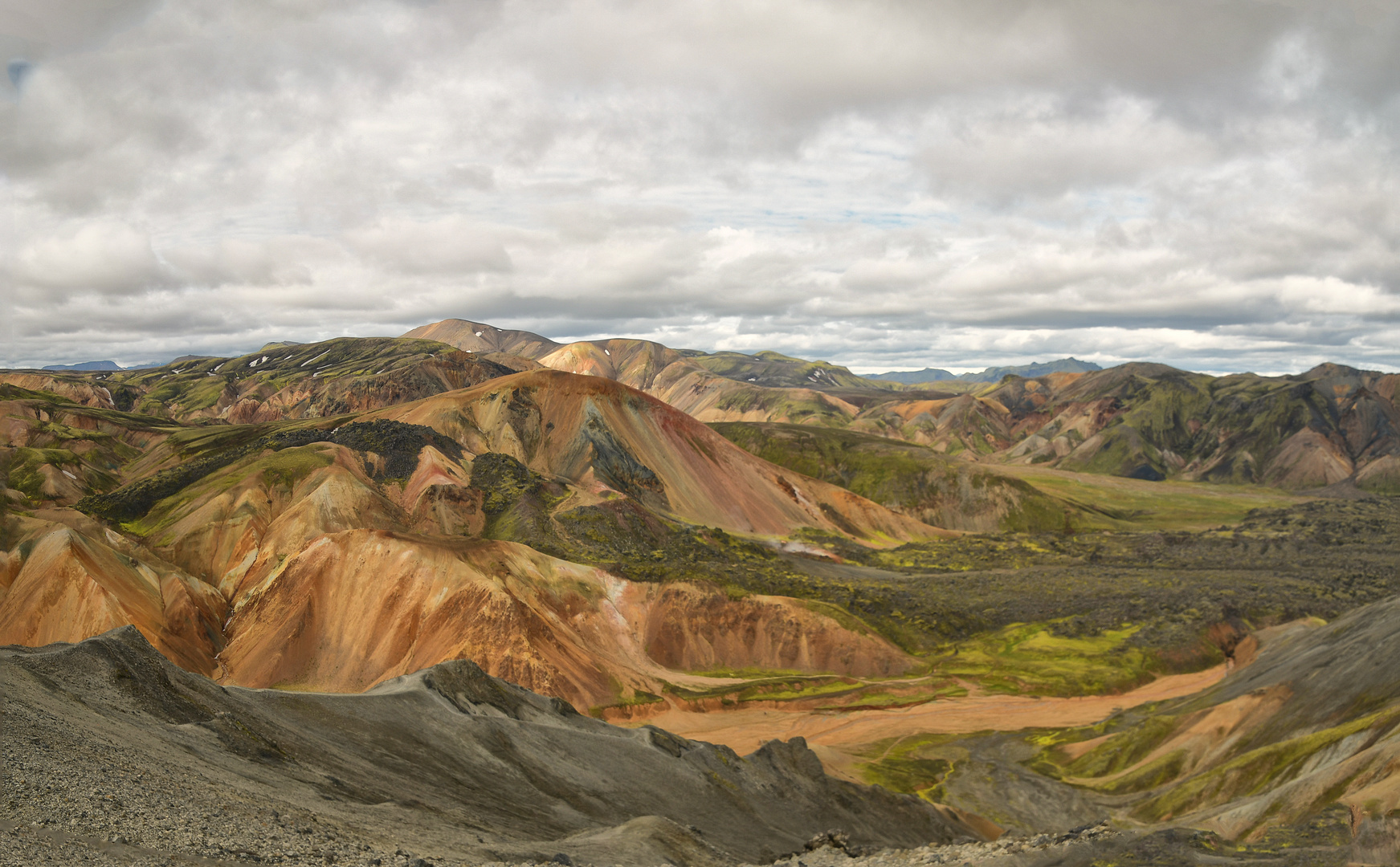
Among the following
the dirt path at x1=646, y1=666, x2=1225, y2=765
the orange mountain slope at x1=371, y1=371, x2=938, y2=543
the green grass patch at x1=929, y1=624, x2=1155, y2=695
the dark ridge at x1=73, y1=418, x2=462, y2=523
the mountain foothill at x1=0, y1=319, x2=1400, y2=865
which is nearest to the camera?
the mountain foothill at x1=0, y1=319, x2=1400, y2=865

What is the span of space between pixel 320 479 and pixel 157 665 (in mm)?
81380

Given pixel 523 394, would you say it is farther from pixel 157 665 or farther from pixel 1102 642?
pixel 157 665

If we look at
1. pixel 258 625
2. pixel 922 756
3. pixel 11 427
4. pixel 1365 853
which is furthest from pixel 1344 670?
pixel 11 427

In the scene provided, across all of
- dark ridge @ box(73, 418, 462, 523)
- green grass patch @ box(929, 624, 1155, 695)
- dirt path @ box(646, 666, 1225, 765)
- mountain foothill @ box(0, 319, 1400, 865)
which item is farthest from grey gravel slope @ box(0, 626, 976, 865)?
dark ridge @ box(73, 418, 462, 523)

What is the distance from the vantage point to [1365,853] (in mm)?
22812

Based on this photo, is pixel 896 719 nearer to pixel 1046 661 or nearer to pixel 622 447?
pixel 1046 661

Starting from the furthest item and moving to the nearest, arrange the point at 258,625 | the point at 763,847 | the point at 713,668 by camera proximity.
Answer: the point at 713,668 < the point at 258,625 < the point at 763,847

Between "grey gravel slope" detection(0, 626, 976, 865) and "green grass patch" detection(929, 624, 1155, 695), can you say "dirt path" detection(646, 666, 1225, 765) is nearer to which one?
"green grass patch" detection(929, 624, 1155, 695)

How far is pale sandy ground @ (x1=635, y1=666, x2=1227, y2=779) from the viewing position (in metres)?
69.9

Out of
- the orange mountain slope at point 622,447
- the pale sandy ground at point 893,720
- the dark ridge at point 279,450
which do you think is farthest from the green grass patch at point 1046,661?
the dark ridge at point 279,450

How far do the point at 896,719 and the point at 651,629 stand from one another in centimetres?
2823

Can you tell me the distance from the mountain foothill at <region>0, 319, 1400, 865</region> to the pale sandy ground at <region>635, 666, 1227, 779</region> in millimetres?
567

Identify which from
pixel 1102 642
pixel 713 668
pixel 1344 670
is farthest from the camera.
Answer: pixel 1102 642

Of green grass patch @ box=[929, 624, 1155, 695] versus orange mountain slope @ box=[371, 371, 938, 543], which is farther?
orange mountain slope @ box=[371, 371, 938, 543]
